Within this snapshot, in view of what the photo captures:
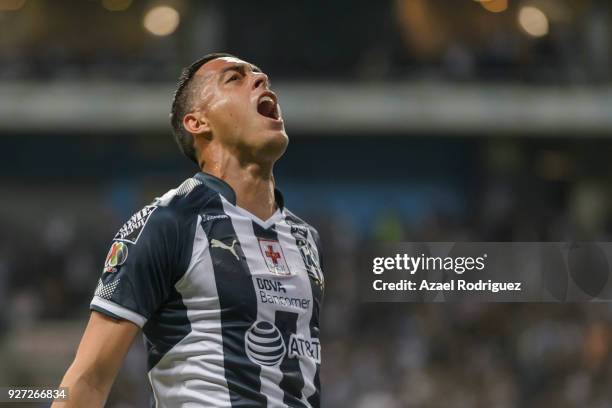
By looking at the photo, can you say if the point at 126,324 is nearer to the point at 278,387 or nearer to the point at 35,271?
the point at 278,387

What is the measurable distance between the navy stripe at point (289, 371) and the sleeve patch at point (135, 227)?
42cm

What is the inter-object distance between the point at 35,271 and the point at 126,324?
979cm

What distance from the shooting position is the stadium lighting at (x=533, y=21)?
1465cm

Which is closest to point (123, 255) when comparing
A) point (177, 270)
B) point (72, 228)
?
point (177, 270)

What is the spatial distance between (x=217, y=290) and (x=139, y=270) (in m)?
0.21

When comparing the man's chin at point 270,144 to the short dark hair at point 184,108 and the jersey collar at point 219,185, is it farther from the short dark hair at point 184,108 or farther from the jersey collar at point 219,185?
the short dark hair at point 184,108

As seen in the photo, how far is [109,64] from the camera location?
15586mm

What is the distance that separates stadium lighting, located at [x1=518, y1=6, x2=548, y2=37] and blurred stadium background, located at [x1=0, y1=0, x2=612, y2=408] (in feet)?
0.15

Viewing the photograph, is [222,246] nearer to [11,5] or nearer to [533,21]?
[533,21]

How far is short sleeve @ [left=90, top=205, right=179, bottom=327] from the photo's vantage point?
2574mm

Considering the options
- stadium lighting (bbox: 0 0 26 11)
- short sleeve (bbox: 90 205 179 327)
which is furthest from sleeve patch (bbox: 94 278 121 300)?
stadium lighting (bbox: 0 0 26 11)

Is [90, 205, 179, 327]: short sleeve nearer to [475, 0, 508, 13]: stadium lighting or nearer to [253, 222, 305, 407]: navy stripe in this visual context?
[253, 222, 305, 407]: navy stripe

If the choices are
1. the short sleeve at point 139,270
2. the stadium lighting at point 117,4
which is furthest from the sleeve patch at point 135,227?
the stadium lighting at point 117,4

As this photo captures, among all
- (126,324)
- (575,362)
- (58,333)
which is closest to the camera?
(126,324)
